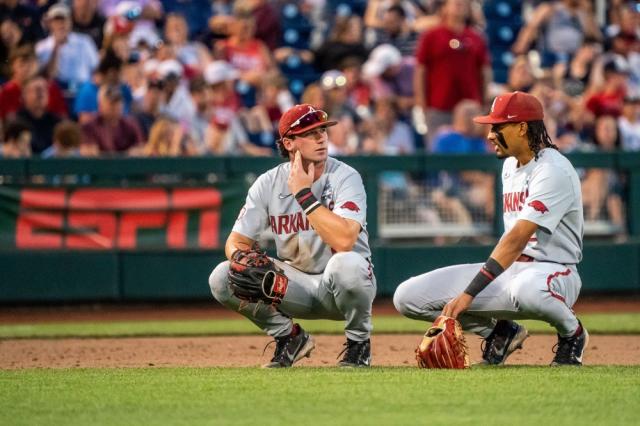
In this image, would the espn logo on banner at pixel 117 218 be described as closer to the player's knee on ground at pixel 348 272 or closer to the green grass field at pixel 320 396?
the green grass field at pixel 320 396

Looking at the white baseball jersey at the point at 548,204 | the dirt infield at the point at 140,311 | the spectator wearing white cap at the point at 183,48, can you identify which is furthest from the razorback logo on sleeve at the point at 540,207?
the spectator wearing white cap at the point at 183,48

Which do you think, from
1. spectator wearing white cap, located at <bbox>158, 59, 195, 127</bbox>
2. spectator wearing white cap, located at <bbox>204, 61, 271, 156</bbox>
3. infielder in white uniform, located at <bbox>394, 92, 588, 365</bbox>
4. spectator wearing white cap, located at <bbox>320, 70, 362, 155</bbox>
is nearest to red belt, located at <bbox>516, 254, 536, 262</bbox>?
infielder in white uniform, located at <bbox>394, 92, 588, 365</bbox>

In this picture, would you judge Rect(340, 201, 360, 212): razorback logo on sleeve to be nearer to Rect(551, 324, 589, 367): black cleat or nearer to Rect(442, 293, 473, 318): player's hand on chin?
Rect(442, 293, 473, 318): player's hand on chin

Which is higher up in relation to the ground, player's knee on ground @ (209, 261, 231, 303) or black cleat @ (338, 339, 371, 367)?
player's knee on ground @ (209, 261, 231, 303)

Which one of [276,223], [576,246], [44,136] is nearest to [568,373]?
[576,246]

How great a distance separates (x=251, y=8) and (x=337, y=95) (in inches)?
78.0

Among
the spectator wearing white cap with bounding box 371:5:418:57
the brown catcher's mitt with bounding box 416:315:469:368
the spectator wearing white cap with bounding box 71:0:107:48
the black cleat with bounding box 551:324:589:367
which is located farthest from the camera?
the spectator wearing white cap with bounding box 371:5:418:57

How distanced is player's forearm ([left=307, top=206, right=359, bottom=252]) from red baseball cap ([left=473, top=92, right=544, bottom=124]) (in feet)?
2.91

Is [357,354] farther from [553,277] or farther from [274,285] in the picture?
[553,277]

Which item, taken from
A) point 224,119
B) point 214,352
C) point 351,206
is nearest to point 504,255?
point 351,206

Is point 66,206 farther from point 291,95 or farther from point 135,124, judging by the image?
point 291,95

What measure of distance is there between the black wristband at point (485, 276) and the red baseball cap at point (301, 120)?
3.60 ft

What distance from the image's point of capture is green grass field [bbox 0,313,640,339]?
29.2 ft

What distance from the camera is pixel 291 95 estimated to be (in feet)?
43.6
